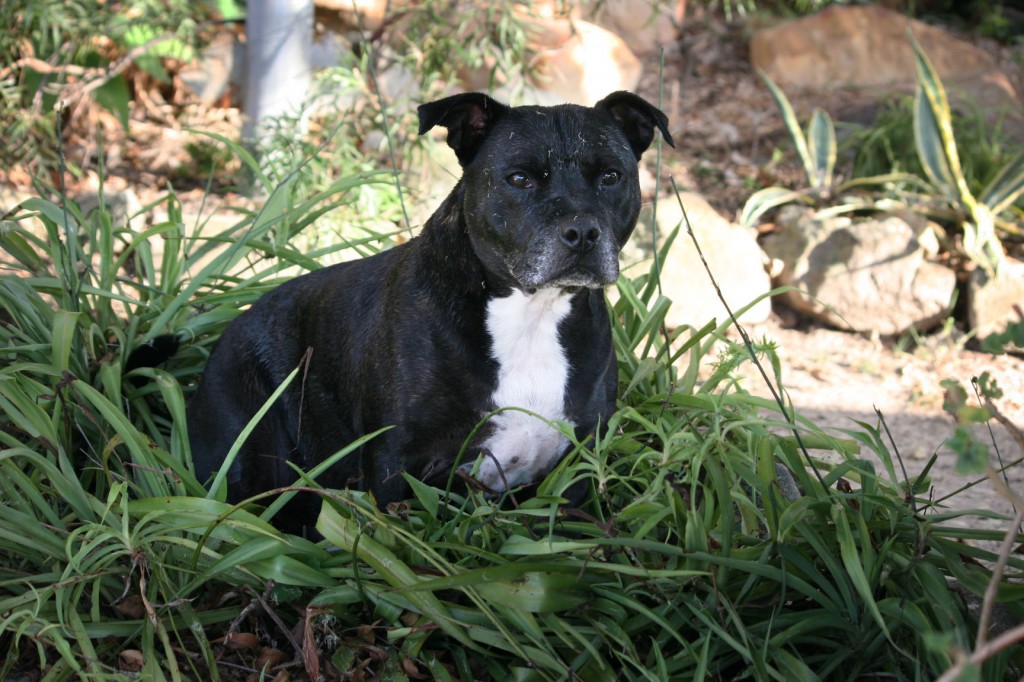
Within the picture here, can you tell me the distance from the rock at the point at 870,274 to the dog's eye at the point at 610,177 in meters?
3.12

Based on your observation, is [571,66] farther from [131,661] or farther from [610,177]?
[131,661]

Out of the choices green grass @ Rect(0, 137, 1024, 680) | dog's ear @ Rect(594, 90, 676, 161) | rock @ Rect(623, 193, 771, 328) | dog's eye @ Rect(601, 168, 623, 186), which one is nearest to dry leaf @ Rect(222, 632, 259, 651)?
green grass @ Rect(0, 137, 1024, 680)

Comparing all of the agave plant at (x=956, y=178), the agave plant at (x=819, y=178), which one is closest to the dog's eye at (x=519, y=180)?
the agave plant at (x=819, y=178)

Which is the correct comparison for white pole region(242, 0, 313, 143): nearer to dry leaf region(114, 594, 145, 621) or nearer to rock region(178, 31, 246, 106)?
rock region(178, 31, 246, 106)

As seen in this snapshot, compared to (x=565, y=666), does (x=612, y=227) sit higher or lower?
higher

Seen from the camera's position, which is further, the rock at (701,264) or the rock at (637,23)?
the rock at (637,23)

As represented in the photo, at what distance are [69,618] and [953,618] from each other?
1.92m

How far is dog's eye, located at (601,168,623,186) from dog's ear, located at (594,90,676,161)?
0.55ft

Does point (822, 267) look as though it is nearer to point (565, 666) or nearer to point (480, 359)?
point (480, 359)

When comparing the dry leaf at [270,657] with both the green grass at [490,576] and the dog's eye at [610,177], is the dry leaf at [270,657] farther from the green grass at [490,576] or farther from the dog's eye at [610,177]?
the dog's eye at [610,177]

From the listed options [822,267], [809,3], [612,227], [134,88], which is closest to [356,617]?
[612,227]

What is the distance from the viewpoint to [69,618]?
2.30m

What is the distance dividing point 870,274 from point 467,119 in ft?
11.9

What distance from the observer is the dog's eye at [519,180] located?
106 inches
